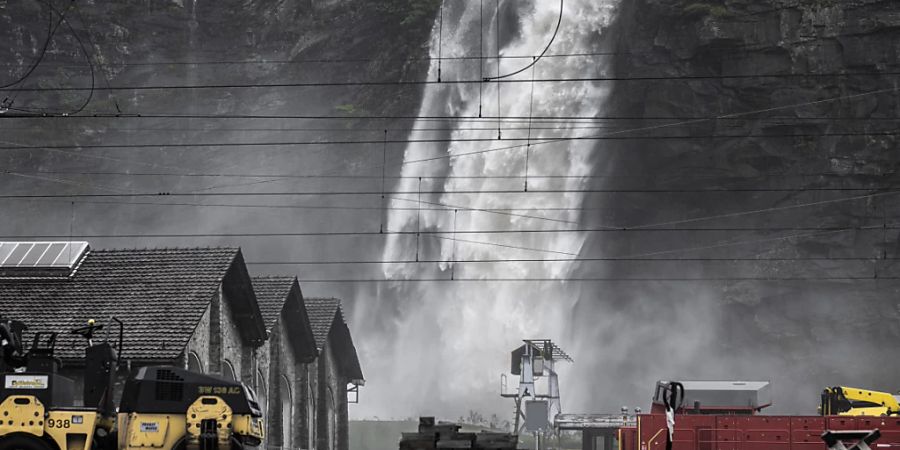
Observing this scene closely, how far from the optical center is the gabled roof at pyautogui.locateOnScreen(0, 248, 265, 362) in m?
35.6

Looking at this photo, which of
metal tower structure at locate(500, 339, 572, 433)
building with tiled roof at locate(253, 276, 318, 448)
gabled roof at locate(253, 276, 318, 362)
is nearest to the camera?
building with tiled roof at locate(253, 276, 318, 448)

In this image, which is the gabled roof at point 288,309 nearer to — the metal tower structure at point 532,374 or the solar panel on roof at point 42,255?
the solar panel on roof at point 42,255

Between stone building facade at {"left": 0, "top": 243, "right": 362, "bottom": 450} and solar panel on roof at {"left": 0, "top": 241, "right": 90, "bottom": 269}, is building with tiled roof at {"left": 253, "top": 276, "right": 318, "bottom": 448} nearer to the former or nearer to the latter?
stone building facade at {"left": 0, "top": 243, "right": 362, "bottom": 450}

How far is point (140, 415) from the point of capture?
20.6 meters

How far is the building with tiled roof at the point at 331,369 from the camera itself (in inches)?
2021

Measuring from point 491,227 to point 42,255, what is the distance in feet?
171

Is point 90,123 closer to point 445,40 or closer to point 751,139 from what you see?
point 445,40

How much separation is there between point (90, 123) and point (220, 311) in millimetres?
70680

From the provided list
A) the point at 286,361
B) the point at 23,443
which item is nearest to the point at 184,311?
the point at 286,361

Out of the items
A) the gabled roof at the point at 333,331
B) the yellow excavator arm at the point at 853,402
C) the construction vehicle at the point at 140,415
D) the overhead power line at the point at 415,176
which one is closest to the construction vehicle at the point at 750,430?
the yellow excavator arm at the point at 853,402

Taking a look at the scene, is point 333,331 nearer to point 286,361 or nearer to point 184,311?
point 286,361

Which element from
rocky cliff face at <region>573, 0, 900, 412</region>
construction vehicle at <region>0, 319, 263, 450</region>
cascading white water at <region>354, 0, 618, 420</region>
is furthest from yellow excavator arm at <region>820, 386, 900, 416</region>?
cascading white water at <region>354, 0, 618, 420</region>

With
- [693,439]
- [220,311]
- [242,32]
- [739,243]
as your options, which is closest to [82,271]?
[220,311]

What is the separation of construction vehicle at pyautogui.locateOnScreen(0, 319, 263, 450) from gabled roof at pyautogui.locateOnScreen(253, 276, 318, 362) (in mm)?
23466
